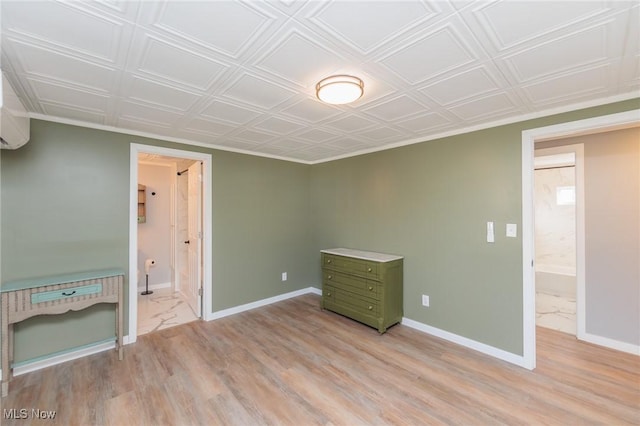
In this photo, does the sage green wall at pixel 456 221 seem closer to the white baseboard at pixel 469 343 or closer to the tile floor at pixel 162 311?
the white baseboard at pixel 469 343

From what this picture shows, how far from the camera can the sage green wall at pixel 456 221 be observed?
8.59 feet

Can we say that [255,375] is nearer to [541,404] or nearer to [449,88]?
[541,404]

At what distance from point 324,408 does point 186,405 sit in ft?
3.38

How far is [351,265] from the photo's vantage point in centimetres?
353

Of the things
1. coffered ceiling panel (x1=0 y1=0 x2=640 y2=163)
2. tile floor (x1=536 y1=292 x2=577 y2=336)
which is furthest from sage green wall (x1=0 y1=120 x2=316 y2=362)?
tile floor (x1=536 y1=292 x2=577 y2=336)

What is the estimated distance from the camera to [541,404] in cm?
200

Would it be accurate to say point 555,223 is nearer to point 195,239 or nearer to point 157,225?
point 195,239

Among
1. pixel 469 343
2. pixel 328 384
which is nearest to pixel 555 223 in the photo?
pixel 469 343

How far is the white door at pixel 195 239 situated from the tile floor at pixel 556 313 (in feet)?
14.8

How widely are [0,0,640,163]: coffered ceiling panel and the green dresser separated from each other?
68.2 inches

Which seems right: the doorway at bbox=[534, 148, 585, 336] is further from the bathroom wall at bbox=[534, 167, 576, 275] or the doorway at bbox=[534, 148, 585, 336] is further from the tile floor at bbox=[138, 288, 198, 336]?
the tile floor at bbox=[138, 288, 198, 336]

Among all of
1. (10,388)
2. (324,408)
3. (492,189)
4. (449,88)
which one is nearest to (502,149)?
(492,189)

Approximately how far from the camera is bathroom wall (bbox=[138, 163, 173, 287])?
4934mm

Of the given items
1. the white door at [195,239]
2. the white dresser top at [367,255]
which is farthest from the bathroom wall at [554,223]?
the white door at [195,239]
